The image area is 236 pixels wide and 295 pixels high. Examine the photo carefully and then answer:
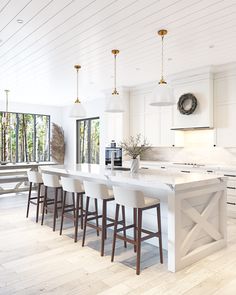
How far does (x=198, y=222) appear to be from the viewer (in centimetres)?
313

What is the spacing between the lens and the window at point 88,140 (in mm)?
8969

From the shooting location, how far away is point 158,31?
3.59 metres

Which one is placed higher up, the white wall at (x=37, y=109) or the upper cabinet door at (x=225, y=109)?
the white wall at (x=37, y=109)

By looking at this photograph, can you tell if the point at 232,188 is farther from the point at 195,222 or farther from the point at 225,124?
the point at 195,222

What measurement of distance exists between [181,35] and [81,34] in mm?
1412

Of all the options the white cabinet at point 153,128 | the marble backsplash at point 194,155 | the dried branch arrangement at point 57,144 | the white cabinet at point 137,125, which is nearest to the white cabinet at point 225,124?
the marble backsplash at point 194,155

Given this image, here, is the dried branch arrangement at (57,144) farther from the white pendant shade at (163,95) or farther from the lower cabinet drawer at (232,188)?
the white pendant shade at (163,95)

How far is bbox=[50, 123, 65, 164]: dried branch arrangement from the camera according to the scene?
9.72m

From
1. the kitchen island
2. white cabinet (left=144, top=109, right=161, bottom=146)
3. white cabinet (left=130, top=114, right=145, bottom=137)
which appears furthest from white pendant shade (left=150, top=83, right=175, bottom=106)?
white cabinet (left=130, top=114, right=145, bottom=137)

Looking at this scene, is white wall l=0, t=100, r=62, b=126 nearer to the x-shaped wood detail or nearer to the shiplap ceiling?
the shiplap ceiling

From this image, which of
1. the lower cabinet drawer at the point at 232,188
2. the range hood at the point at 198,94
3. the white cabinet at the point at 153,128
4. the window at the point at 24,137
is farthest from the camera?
the window at the point at 24,137

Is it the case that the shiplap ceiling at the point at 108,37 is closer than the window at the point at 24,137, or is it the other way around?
the shiplap ceiling at the point at 108,37

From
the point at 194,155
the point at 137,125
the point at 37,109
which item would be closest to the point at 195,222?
the point at 194,155

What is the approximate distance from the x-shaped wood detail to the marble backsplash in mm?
2345
